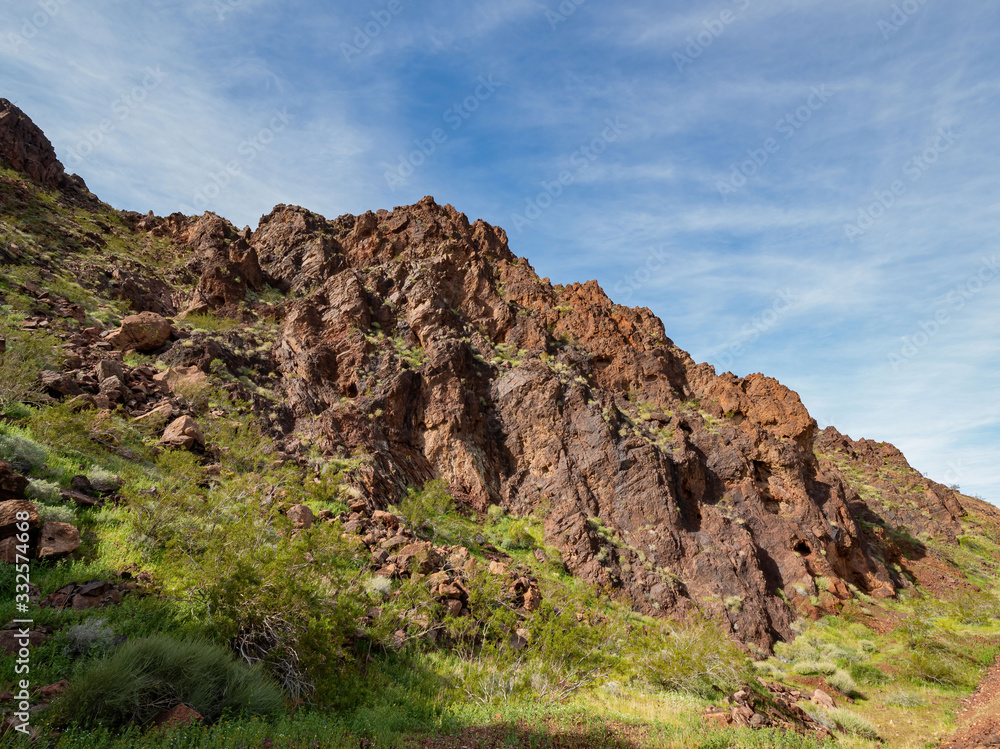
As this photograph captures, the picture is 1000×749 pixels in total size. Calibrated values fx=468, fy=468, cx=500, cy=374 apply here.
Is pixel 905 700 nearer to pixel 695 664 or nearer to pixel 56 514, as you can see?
pixel 695 664

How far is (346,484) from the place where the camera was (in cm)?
1862

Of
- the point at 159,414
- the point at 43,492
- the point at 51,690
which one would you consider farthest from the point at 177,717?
the point at 159,414

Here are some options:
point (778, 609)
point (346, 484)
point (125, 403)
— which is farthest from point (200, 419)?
point (778, 609)

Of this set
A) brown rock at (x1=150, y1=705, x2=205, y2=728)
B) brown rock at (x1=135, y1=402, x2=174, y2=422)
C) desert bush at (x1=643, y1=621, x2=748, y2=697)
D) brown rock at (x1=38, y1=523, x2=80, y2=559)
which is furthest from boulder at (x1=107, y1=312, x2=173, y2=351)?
desert bush at (x1=643, y1=621, x2=748, y2=697)

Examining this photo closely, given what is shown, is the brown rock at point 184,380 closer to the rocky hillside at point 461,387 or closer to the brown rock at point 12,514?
the rocky hillside at point 461,387

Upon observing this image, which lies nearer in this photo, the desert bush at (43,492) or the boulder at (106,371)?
the desert bush at (43,492)

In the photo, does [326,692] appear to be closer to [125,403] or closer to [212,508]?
[212,508]

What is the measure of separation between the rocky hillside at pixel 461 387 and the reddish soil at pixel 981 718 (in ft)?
19.9

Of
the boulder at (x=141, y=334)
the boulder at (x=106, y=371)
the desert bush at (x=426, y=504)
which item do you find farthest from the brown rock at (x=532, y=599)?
the boulder at (x=141, y=334)

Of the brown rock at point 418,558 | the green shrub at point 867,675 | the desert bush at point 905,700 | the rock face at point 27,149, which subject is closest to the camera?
the brown rock at point 418,558

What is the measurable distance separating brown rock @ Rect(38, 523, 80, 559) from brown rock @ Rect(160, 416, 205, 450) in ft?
21.3

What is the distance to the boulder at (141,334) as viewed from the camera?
21.5 metres

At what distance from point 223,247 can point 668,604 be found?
3538cm

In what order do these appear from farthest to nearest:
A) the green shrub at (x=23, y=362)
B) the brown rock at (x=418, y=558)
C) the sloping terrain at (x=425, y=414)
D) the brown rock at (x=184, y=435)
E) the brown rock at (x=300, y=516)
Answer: the brown rock at (x=184, y=435), the sloping terrain at (x=425, y=414), the brown rock at (x=418, y=558), the green shrub at (x=23, y=362), the brown rock at (x=300, y=516)
